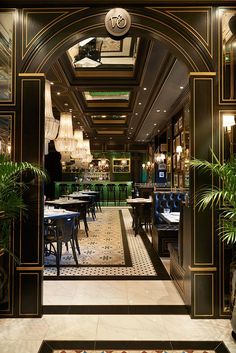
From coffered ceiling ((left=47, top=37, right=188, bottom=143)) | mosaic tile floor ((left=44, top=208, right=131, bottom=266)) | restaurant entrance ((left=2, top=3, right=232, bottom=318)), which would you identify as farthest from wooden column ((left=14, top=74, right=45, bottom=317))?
coffered ceiling ((left=47, top=37, right=188, bottom=143))

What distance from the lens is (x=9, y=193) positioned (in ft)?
10.4

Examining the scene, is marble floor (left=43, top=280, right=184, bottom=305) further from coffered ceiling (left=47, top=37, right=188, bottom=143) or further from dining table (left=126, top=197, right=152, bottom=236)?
coffered ceiling (left=47, top=37, right=188, bottom=143)

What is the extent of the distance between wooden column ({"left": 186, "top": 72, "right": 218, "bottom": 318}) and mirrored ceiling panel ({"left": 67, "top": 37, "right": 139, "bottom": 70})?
11.5 feet

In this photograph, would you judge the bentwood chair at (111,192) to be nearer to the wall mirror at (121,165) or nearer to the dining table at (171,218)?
the wall mirror at (121,165)

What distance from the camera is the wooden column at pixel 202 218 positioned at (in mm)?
3334

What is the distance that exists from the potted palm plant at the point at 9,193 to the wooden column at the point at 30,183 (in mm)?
124

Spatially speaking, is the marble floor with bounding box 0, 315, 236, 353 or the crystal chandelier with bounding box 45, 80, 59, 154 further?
the crystal chandelier with bounding box 45, 80, 59, 154

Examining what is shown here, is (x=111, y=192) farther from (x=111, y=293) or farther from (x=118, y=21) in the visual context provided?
(x=118, y=21)

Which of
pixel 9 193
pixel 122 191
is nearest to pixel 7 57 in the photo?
pixel 9 193

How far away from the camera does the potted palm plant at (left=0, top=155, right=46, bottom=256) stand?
2961 millimetres

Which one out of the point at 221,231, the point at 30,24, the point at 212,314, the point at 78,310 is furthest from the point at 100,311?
the point at 30,24

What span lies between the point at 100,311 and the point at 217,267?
146cm

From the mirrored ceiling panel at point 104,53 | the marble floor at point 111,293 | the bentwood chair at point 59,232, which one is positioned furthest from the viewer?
the mirrored ceiling panel at point 104,53

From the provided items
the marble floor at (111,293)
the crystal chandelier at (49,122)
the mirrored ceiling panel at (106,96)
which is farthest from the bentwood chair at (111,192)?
the marble floor at (111,293)
